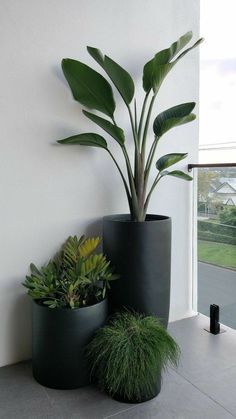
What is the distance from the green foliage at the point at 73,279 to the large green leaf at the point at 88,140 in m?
0.57

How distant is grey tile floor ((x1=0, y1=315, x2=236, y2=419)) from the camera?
A: 4.96 ft

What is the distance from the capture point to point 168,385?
5.64 feet

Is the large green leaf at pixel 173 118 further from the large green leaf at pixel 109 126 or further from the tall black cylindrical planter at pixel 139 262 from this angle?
the tall black cylindrical planter at pixel 139 262

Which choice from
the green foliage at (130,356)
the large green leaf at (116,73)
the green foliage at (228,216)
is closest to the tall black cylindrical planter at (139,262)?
the green foliage at (130,356)

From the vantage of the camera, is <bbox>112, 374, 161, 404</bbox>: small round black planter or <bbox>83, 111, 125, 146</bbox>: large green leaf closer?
<bbox>112, 374, 161, 404</bbox>: small round black planter

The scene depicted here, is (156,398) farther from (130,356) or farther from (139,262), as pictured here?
(139,262)

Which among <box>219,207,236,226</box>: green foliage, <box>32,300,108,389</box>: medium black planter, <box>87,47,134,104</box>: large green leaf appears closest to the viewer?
<box>32,300,108,389</box>: medium black planter

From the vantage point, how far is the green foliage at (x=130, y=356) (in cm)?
149

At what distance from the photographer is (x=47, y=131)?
1957 millimetres

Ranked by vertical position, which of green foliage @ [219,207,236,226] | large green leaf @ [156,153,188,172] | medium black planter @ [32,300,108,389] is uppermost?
large green leaf @ [156,153,188,172]

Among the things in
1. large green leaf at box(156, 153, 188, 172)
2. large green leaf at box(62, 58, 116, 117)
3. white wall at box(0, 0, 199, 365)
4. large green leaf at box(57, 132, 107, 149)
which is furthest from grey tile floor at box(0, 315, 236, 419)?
large green leaf at box(62, 58, 116, 117)

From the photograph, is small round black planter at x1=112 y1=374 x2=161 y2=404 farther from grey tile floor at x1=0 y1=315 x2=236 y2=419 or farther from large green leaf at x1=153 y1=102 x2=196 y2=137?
large green leaf at x1=153 y1=102 x2=196 y2=137

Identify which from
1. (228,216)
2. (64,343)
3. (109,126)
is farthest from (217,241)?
(64,343)

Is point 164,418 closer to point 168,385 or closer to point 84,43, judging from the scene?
point 168,385
